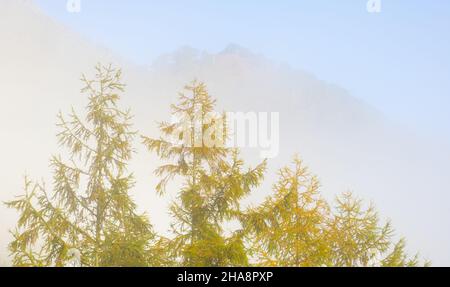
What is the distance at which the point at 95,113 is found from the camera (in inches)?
346

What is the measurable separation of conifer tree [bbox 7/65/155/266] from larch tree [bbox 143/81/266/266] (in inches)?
26.9

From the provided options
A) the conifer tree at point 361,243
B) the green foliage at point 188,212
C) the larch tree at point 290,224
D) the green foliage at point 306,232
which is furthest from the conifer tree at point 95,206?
the conifer tree at point 361,243

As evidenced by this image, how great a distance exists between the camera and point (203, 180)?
7613 mm

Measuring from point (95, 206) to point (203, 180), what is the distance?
7.43 feet

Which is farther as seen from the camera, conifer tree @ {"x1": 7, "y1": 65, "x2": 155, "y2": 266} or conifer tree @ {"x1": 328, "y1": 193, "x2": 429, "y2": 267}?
conifer tree @ {"x1": 328, "y1": 193, "x2": 429, "y2": 267}

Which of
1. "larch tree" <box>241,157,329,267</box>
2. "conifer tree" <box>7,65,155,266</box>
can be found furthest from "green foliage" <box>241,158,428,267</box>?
"conifer tree" <box>7,65,155,266</box>

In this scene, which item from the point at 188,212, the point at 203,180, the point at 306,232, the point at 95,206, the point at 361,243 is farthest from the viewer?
the point at 361,243

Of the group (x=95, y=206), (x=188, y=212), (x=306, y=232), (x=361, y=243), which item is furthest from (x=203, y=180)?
(x=361, y=243)

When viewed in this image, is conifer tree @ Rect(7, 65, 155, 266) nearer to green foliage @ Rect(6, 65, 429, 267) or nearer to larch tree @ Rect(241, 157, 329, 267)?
green foliage @ Rect(6, 65, 429, 267)

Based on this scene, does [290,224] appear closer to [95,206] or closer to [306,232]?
[306,232]

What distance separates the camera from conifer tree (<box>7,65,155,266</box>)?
272 inches

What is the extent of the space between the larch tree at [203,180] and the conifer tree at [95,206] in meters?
0.68
